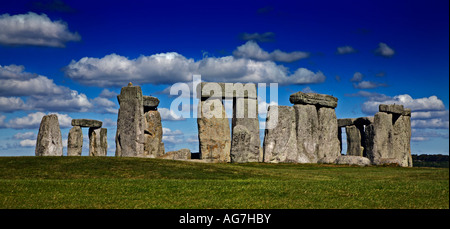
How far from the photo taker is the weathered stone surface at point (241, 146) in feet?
112

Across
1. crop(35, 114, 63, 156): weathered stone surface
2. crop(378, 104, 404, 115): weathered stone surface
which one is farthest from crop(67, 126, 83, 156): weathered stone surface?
crop(378, 104, 404, 115): weathered stone surface

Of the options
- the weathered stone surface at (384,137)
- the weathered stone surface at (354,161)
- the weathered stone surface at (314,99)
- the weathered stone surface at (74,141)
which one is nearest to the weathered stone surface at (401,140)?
the weathered stone surface at (384,137)

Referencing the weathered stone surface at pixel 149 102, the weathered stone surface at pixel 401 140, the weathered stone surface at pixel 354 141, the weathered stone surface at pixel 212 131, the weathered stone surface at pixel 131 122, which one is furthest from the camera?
the weathered stone surface at pixel 354 141

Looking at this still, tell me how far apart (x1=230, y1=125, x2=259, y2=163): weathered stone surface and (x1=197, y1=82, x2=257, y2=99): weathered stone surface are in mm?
2404

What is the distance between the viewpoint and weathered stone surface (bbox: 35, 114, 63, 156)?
32188mm

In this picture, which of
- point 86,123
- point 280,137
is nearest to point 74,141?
point 86,123

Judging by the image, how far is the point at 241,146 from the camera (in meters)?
34.2

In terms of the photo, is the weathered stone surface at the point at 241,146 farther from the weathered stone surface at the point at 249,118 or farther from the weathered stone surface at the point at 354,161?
the weathered stone surface at the point at 354,161

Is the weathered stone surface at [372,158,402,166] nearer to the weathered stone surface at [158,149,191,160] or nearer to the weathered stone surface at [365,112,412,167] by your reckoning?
the weathered stone surface at [365,112,412,167]

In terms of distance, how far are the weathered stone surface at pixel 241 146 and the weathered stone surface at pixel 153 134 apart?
16.3 feet

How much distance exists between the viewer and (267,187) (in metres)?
17.5

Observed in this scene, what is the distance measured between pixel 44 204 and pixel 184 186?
485cm
